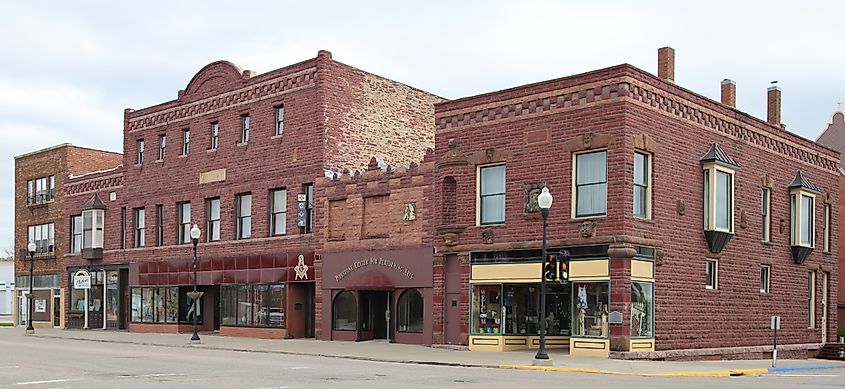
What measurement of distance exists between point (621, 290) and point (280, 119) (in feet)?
59.3

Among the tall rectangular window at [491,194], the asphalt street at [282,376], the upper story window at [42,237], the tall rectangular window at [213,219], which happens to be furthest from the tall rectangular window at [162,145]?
the tall rectangular window at [491,194]

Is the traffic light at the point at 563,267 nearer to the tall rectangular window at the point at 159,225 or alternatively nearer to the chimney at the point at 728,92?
the chimney at the point at 728,92

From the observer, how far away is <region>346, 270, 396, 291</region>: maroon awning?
34.6 metres

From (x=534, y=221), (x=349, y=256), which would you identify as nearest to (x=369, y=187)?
(x=349, y=256)

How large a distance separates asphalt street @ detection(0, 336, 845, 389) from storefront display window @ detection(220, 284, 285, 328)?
11502mm

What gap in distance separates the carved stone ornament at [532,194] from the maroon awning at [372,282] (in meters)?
7.07

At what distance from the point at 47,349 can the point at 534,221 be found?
15.9 metres

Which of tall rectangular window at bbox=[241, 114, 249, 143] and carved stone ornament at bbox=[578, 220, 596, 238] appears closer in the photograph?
carved stone ornament at bbox=[578, 220, 596, 238]

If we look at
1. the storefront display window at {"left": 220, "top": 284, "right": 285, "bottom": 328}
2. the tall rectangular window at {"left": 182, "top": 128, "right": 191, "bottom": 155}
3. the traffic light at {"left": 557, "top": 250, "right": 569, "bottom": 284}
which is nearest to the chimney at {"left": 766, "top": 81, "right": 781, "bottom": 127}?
the traffic light at {"left": 557, "top": 250, "right": 569, "bottom": 284}

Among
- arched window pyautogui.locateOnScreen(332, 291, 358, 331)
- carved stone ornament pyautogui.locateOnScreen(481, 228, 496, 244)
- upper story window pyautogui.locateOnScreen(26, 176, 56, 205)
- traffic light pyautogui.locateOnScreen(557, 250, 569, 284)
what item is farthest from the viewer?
upper story window pyautogui.locateOnScreen(26, 176, 56, 205)

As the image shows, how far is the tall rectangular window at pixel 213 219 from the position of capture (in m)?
43.1

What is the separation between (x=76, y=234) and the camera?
170 feet

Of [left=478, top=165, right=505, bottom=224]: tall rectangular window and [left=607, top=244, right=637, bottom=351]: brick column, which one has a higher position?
[left=478, top=165, right=505, bottom=224]: tall rectangular window

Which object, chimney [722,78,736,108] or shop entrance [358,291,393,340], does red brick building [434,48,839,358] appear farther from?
shop entrance [358,291,393,340]
